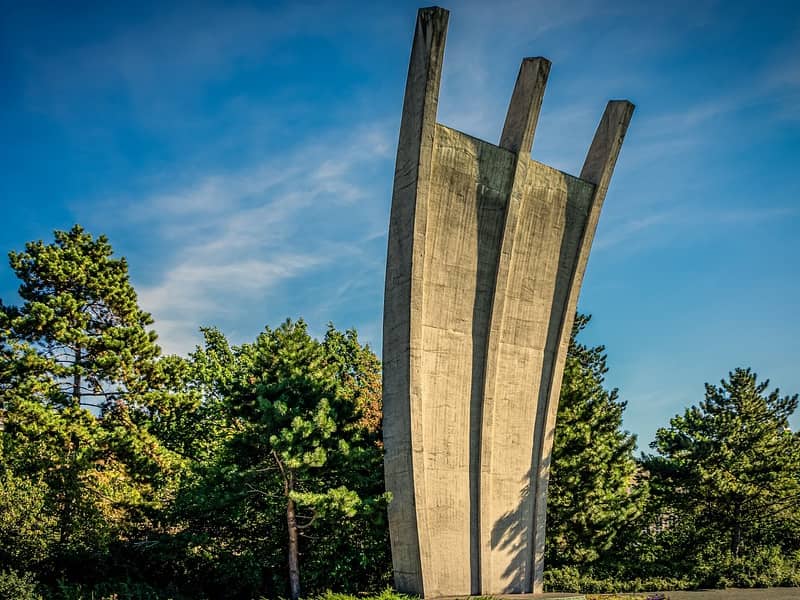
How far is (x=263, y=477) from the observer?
15.5 meters

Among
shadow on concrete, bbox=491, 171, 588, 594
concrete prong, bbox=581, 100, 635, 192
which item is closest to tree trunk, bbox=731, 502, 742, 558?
shadow on concrete, bbox=491, 171, 588, 594

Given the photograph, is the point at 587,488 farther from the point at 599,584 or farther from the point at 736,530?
the point at 736,530

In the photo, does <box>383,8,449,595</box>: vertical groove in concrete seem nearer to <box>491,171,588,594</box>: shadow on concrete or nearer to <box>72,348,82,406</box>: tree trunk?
<box>491,171,588,594</box>: shadow on concrete

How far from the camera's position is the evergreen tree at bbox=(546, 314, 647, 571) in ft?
66.7

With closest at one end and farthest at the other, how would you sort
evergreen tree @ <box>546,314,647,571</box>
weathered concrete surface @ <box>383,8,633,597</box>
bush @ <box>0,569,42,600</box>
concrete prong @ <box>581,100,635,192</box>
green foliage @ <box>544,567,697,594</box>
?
weathered concrete surface @ <box>383,8,633,597</box> < bush @ <box>0,569,42,600</box> < concrete prong @ <box>581,100,635,192</box> < green foliage @ <box>544,567,697,594</box> < evergreen tree @ <box>546,314,647,571</box>

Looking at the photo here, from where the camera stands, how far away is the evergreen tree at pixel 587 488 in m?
20.3

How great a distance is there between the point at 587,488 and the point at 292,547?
10.4 meters

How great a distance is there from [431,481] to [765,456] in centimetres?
1451

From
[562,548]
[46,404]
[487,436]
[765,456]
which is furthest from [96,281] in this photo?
[765,456]

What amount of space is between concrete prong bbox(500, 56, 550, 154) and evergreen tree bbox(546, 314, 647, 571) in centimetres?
1070

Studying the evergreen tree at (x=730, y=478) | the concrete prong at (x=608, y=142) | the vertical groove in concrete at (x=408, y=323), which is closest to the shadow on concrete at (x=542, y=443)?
the concrete prong at (x=608, y=142)

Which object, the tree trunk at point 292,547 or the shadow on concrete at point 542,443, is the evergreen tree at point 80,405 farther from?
the shadow on concrete at point 542,443

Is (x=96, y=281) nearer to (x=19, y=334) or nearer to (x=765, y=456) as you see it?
(x=19, y=334)

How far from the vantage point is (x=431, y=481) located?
12.7 m
